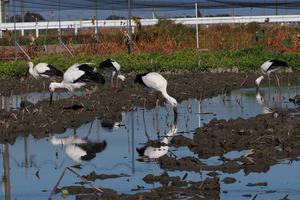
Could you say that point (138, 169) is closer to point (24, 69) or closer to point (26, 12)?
point (24, 69)

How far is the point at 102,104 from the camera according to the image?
16859 millimetres

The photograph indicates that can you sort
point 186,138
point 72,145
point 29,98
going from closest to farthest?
point 186,138
point 72,145
point 29,98

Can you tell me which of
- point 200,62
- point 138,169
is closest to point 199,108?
point 138,169

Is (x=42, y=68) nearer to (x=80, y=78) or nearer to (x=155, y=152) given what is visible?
(x=80, y=78)

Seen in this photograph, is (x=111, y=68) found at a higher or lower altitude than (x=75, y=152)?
higher

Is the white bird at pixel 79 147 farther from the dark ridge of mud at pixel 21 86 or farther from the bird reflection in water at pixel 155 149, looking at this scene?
the dark ridge of mud at pixel 21 86

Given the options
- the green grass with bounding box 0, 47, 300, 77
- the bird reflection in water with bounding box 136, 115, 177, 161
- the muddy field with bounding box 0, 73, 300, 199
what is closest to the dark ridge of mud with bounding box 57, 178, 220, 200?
the muddy field with bounding box 0, 73, 300, 199

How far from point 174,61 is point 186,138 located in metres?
13.6

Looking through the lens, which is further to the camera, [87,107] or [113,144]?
[87,107]

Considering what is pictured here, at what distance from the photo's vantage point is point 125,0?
38.5 meters

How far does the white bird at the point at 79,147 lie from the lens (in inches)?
460

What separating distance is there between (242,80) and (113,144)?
35.1 feet

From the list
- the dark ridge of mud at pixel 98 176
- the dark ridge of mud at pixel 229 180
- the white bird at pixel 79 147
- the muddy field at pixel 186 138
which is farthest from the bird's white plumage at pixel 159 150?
the dark ridge of mud at pixel 229 180

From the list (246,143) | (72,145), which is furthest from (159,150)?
(72,145)
